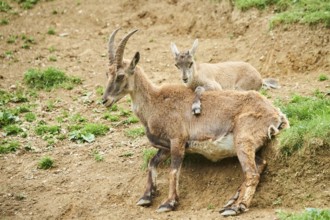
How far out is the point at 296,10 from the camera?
14227 millimetres

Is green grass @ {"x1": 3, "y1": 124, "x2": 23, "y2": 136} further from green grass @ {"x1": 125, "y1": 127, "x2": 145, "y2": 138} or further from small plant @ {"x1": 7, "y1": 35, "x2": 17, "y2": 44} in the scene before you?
small plant @ {"x1": 7, "y1": 35, "x2": 17, "y2": 44}

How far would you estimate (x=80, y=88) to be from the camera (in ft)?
46.2

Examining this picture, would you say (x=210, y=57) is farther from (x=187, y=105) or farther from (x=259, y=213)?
(x=259, y=213)

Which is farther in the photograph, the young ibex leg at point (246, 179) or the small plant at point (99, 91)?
the small plant at point (99, 91)

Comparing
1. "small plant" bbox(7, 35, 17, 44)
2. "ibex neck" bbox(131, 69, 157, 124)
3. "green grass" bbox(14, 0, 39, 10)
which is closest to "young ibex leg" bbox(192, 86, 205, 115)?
"ibex neck" bbox(131, 69, 157, 124)

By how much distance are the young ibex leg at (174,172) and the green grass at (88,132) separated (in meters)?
2.95

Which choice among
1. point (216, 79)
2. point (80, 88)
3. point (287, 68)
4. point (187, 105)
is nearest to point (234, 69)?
point (216, 79)

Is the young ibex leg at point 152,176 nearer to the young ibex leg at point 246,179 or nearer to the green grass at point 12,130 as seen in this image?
the young ibex leg at point 246,179

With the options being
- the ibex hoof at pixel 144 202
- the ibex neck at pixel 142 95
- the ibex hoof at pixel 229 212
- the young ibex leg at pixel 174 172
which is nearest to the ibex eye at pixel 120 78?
the ibex neck at pixel 142 95

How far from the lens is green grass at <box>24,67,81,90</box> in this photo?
46.9ft

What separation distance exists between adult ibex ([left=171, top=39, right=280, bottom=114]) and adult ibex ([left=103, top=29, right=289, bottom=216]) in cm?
66

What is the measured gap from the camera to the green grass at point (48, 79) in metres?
14.3

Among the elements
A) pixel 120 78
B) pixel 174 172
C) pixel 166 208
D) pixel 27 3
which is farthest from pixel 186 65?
pixel 27 3

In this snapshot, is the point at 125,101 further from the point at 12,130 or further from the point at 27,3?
the point at 27,3
